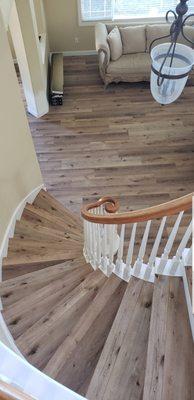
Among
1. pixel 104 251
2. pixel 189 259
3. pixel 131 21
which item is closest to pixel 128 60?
pixel 131 21

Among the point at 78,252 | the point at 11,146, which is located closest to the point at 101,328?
the point at 78,252

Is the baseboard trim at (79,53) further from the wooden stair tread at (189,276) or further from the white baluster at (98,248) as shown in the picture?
the wooden stair tread at (189,276)

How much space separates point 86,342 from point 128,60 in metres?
5.12

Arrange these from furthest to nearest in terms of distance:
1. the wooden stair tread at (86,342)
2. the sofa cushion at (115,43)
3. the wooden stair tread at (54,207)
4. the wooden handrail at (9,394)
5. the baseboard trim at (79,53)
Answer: the baseboard trim at (79,53)
the sofa cushion at (115,43)
the wooden stair tread at (54,207)
the wooden stair tread at (86,342)
the wooden handrail at (9,394)

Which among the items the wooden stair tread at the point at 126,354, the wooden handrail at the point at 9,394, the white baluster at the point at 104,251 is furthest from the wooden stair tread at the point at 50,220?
the wooden handrail at the point at 9,394

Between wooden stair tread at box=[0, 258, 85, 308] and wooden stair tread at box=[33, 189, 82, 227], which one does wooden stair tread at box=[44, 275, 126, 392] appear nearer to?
wooden stair tread at box=[0, 258, 85, 308]

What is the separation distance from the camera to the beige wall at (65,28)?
6195mm

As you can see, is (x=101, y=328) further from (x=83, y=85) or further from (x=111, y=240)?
(x=83, y=85)

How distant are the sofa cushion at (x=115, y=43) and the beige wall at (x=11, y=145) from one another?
304 cm

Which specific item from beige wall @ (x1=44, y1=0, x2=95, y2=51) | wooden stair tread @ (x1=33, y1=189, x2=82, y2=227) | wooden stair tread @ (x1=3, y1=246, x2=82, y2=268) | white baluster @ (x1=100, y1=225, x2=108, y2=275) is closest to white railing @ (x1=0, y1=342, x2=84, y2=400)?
white baluster @ (x1=100, y1=225, x2=108, y2=275)

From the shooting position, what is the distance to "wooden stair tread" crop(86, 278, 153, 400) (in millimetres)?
1787

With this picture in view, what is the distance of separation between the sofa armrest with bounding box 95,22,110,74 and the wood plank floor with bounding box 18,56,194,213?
0.48 meters

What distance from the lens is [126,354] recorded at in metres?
1.92

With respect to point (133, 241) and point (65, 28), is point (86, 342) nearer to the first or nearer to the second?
point (133, 241)
